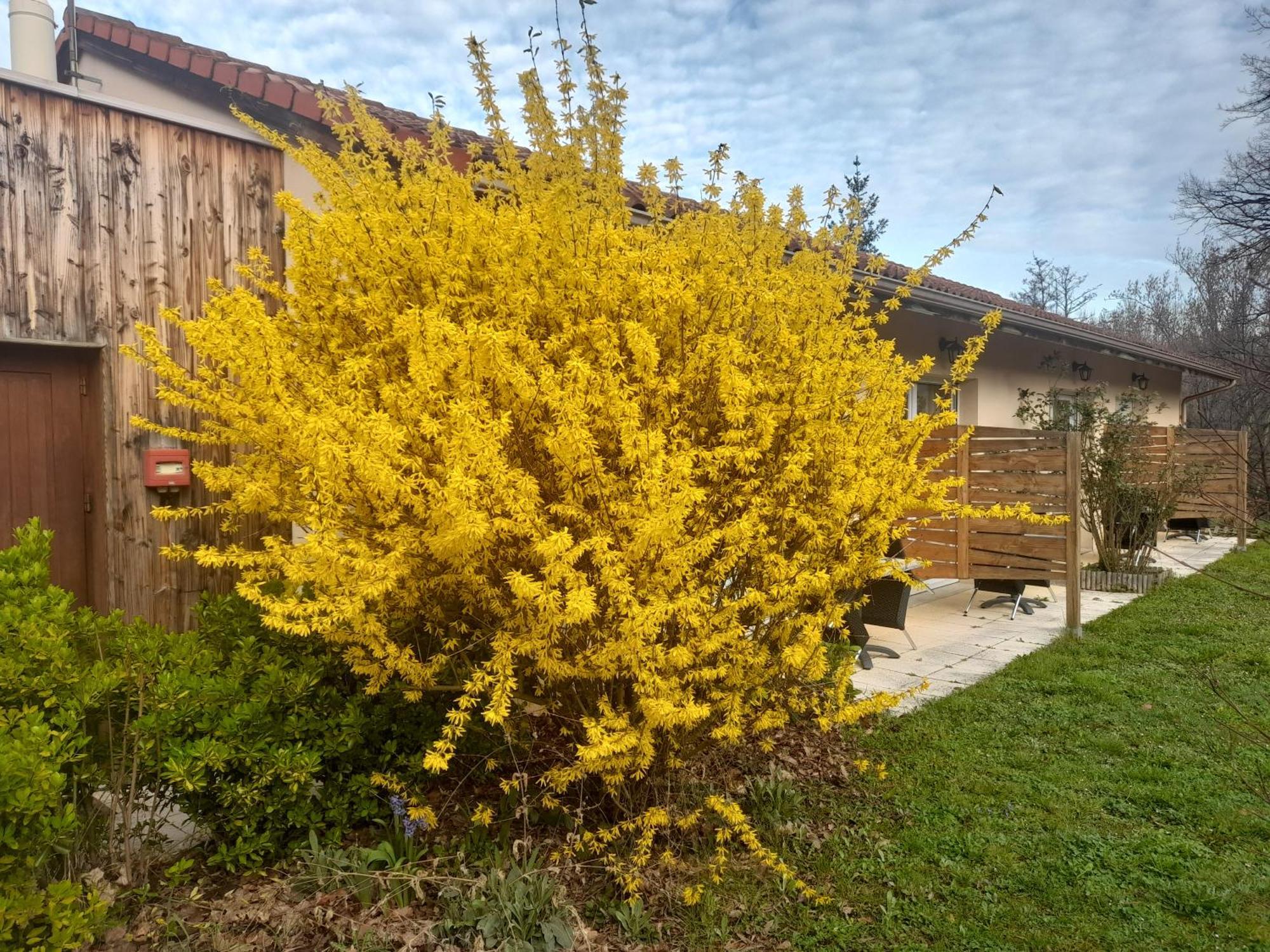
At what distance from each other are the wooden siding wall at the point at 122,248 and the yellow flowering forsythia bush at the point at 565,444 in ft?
2.11

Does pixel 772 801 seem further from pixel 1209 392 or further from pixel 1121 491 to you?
pixel 1209 392

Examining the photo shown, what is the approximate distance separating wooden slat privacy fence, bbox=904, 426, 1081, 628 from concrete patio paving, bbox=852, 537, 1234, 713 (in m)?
0.43

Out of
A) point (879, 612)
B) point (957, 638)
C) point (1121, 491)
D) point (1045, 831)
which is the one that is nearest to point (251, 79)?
point (879, 612)

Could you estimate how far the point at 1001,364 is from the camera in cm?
1077

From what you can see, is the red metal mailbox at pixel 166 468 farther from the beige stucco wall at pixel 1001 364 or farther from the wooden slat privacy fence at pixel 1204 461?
the wooden slat privacy fence at pixel 1204 461

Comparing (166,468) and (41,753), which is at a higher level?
(166,468)

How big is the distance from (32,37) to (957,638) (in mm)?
7823

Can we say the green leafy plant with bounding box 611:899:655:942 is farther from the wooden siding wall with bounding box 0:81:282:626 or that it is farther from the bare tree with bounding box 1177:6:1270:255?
the bare tree with bounding box 1177:6:1270:255

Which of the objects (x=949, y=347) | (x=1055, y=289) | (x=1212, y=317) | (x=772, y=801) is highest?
(x=1055, y=289)

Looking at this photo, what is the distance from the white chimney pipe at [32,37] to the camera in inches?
185

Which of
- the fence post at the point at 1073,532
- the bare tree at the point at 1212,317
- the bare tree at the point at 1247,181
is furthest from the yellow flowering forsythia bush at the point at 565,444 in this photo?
the bare tree at the point at 1247,181

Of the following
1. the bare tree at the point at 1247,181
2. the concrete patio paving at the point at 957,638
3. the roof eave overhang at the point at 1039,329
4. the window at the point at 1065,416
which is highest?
the bare tree at the point at 1247,181

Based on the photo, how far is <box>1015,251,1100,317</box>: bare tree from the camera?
1378 inches

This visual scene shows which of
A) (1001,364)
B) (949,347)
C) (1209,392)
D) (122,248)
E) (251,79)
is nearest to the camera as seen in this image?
(122,248)
